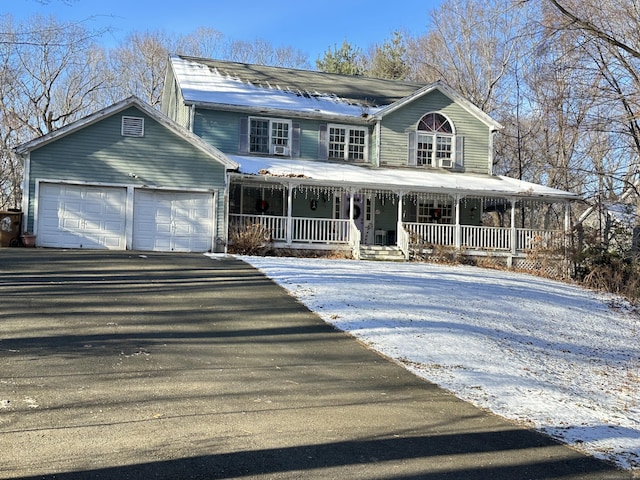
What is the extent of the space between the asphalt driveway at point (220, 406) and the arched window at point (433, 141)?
14.7 m

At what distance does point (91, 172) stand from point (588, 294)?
1586 centimetres

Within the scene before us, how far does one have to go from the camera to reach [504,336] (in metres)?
10.6

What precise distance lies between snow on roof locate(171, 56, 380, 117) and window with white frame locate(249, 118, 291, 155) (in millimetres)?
608

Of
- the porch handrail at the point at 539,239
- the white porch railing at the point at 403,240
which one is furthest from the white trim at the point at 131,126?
the porch handrail at the point at 539,239

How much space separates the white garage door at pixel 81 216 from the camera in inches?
690

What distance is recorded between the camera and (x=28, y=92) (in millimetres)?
35469

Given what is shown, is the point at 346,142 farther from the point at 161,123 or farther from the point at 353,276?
the point at 353,276

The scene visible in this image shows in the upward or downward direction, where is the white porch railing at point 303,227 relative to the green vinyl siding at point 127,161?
downward

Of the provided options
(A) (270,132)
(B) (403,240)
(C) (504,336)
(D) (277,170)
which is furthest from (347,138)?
(C) (504,336)

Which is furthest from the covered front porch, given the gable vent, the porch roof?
the gable vent

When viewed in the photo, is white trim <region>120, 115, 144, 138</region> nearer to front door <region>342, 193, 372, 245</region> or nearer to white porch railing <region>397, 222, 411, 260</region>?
front door <region>342, 193, 372, 245</region>

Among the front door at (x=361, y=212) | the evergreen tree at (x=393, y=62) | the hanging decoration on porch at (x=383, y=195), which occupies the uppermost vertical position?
the evergreen tree at (x=393, y=62)

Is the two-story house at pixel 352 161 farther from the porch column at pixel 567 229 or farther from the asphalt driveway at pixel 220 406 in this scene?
the asphalt driveway at pixel 220 406

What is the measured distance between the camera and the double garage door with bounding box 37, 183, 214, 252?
17.6 metres
